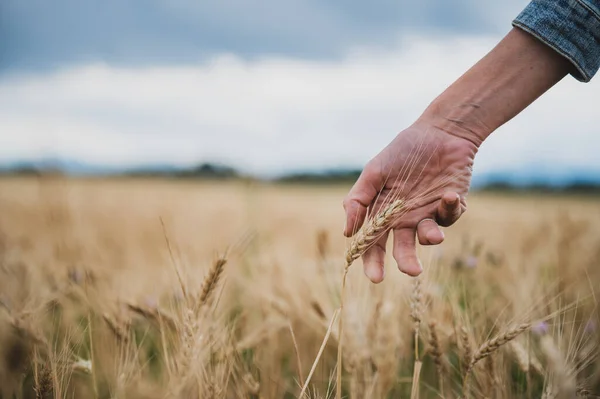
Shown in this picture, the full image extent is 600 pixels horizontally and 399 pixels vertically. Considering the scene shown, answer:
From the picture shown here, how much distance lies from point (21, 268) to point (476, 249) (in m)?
1.81

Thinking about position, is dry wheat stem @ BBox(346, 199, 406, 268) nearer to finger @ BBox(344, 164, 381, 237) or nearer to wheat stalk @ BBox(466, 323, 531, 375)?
finger @ BBox(344, 164, 381, 237)

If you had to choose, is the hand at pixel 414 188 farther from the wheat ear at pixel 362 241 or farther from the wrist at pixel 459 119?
the wheat ear at pixel 362 241

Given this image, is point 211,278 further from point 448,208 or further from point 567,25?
point 567,25

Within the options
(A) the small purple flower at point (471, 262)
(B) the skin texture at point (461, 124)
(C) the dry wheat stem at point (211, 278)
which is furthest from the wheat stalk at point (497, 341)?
(A) the small purple flower at point (471, 262)

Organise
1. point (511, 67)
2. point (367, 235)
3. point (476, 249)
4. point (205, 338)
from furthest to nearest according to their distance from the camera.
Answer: point (476, 249) < point (511, 67) < point (205, 338) < point (367, 235)

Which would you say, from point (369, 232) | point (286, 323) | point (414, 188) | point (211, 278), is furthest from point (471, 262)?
point (211, 278)

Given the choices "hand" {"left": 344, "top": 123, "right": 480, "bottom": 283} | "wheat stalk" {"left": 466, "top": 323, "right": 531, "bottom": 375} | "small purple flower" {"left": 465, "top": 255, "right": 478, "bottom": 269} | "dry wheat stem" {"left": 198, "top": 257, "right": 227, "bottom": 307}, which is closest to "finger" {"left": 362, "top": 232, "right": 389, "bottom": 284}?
"hand" {"left": 344, "top": 123, "right": 480, "bottom": 283}

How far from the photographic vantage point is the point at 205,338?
1.09 metres

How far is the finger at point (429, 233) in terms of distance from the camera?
1148 mm

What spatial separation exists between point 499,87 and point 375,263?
644mm

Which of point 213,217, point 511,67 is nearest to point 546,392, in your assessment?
point 511,67

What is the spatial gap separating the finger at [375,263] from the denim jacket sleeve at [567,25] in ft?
2.36

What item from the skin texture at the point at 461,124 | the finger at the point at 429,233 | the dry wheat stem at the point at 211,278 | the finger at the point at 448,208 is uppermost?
the skin texture at the point at 461,124

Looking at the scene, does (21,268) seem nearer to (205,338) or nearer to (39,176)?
(39,176)
